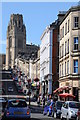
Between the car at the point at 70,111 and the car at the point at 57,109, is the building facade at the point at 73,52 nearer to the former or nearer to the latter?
the car at the point at 57,109

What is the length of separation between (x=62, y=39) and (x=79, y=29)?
7.96 m

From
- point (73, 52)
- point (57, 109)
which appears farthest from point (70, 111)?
point (73, 52)

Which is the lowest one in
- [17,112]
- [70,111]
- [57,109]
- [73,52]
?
[57,109]

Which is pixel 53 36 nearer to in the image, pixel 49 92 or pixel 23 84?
pixel 49 92

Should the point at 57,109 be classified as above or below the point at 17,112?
below

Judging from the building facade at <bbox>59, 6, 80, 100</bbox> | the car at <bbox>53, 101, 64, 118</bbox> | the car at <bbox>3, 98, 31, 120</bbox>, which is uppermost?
the building facade at <bbox>59, 6, 80, 100</bbox>

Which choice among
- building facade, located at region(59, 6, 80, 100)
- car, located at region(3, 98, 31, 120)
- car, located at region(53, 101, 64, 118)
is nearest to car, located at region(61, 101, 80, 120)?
car, located at region(53, 101, 64, 118)

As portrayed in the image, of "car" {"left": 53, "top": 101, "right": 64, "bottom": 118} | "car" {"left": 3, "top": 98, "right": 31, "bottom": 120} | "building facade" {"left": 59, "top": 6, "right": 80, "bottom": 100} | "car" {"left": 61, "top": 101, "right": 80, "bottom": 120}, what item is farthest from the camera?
"building facade" {"left": 59, "top": 6, "right": 80, "bottom": 100}

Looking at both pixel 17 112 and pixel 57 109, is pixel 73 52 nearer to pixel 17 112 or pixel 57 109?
pixel 57 109

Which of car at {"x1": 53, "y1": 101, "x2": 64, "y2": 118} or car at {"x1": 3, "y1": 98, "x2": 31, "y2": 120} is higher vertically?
car at {"x1": 3, "y1": 98, "x2": 31, "y2": 120}

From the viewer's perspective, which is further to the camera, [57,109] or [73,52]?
[73,52]

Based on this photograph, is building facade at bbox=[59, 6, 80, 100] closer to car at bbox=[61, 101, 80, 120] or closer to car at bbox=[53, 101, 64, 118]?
car at bbox=[53, 101, 64, 118]

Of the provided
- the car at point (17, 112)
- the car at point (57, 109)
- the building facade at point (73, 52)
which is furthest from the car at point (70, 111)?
the building facade at point (73, 52)

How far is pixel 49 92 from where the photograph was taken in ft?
233
